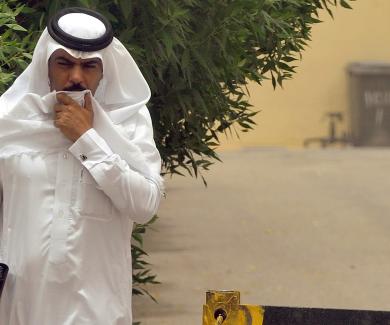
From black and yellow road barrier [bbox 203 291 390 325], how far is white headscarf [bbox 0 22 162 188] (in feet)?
1.18

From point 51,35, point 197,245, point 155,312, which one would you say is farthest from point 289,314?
point 197,245

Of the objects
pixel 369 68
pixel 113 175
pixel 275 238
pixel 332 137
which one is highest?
pixel 113 175

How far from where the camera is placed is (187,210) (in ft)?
38.2

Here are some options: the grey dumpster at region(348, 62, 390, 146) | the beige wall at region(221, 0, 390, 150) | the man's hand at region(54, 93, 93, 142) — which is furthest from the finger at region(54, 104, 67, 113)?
the grey dumpster at region(348, 62, 390, 146)

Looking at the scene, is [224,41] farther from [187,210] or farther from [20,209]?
[187,210]

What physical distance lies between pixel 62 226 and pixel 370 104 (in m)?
15.4

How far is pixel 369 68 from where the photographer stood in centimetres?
1820

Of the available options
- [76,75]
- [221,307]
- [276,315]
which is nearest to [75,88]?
[76,75]

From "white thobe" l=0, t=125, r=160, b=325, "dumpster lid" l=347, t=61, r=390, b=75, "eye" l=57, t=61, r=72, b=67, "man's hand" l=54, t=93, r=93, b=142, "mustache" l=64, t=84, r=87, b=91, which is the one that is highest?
Result: "eye" l=57, t=61, r=72, b=67

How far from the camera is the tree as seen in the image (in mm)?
4742

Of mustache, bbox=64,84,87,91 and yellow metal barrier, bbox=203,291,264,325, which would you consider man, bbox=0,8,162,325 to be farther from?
yellow metal barrier, bbox=203,291,264,325

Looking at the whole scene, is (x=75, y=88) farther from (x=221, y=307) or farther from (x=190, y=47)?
(x=190, y=47)

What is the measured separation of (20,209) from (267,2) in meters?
2.55

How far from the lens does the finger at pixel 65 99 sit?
310 centimetres
